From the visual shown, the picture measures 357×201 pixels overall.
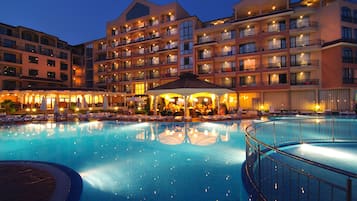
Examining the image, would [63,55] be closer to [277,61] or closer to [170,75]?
[170,75]

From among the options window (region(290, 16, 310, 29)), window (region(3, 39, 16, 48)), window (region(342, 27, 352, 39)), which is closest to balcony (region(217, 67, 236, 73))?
window (region(290, 16, 310, 29))

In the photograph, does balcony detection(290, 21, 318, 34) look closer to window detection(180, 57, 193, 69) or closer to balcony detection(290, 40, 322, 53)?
balcony detection(290, 40, 322, 53)

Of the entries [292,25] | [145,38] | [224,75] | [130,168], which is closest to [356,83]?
[292,25]

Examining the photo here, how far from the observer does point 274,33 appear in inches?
1228

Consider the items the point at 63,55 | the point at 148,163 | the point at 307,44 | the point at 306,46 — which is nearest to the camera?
the point at 148,163

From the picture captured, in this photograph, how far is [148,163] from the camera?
7535mm

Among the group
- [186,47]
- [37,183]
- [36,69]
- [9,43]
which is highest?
[9,43]

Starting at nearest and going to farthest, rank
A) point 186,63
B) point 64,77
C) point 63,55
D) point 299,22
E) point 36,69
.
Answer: point 299,22 < point 186,63 < point 36,69 < point 64,77 < point 63,55

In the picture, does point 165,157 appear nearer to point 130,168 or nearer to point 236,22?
point 130,168

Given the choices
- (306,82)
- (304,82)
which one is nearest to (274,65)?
(304,82)

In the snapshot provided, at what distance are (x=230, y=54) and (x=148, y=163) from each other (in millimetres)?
31098

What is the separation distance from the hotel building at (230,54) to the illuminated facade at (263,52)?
135 mm

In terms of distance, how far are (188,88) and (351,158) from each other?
13.5 m

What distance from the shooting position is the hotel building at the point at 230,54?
1145 inches
